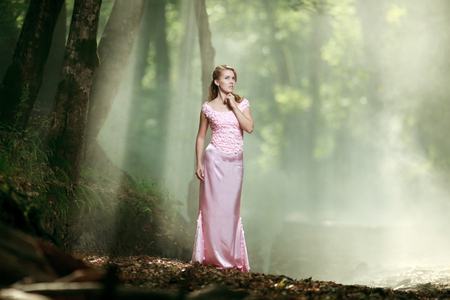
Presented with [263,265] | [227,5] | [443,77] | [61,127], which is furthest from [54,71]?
[443,77]

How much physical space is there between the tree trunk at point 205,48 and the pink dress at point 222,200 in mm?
4499

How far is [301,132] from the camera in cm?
2641

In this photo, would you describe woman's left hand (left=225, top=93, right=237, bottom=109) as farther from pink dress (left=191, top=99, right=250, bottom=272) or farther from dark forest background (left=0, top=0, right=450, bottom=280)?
dark forest background (left=0, top=0, right=450, bottom=280)

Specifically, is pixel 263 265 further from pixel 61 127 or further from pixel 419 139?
pixel 419 139

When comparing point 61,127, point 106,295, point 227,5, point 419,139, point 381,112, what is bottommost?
point 106,295

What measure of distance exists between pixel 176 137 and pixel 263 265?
264 inches

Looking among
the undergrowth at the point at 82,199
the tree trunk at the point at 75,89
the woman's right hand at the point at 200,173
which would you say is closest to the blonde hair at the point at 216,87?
the woman's right hand at the point at 200,173

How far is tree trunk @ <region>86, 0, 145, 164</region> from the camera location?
735cm

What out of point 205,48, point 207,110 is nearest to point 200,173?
point 207,110

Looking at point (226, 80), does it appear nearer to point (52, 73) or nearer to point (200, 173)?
point (200, 173)

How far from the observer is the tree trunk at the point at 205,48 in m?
9.41

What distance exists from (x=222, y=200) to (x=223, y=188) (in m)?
0.13

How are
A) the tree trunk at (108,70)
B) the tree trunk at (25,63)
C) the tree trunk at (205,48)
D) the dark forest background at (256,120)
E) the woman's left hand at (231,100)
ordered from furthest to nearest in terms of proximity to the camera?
1. the tree trunk at (205,48)
2. the tree trunk at (108,70)
3. the tree trunk at (25,63)
4. the dark forest background at (256,120)
5. the woman's left hand at (231,100)

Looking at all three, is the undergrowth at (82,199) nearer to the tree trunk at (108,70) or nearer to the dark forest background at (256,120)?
the dark forest background at (256,120)
